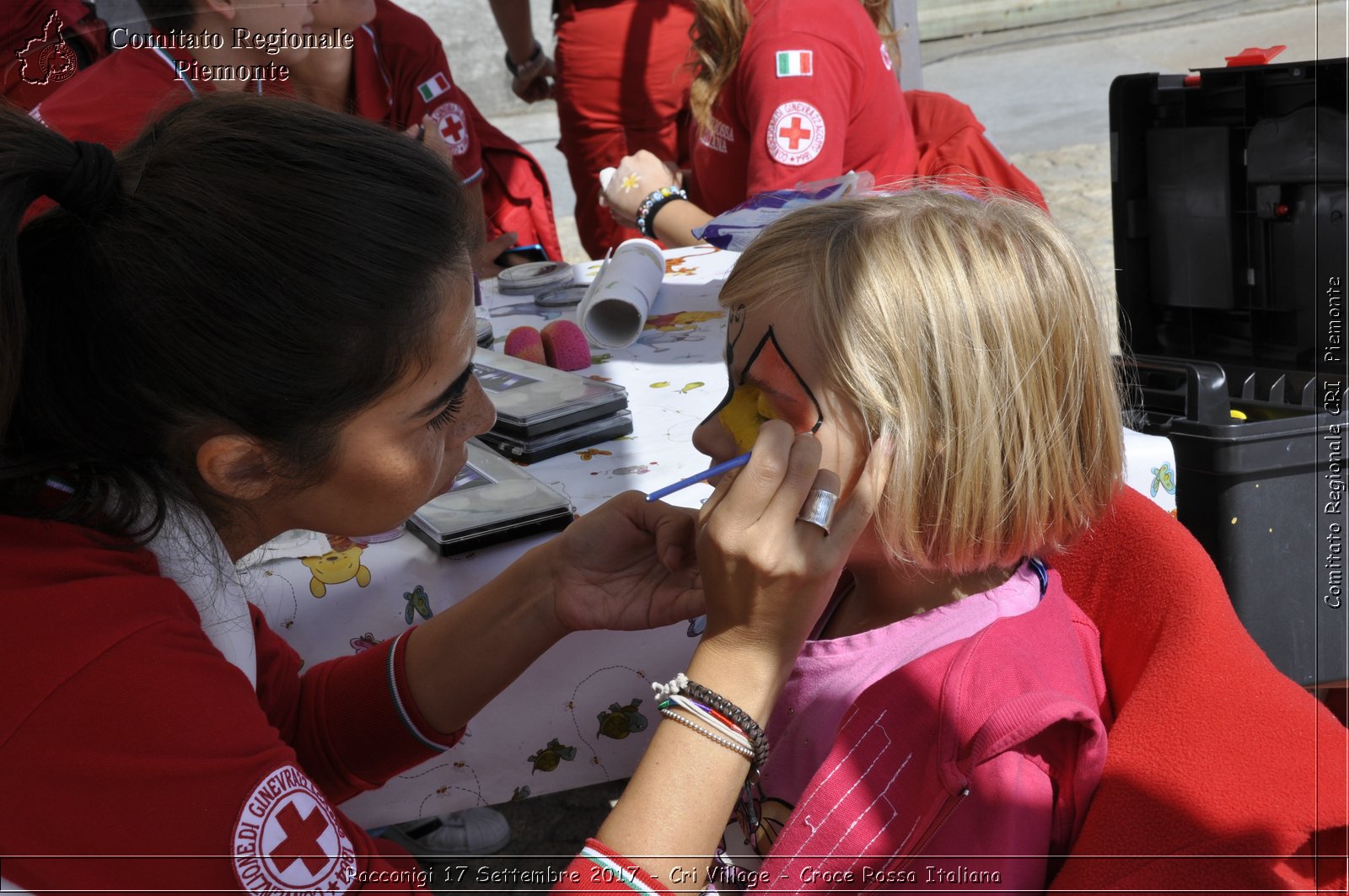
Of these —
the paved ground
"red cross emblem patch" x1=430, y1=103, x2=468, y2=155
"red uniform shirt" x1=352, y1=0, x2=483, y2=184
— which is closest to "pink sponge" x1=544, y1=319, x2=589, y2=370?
"red uniform shirt" x1=352, y1=0, x2=483, y2=184

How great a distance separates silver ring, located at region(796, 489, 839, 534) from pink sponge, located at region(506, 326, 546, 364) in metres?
0.97

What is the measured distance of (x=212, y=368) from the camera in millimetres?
846

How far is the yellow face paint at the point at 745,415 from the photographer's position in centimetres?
106

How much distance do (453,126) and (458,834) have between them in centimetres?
186

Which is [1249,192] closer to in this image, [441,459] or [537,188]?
[441,459]

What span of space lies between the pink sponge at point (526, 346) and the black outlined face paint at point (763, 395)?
2.36ft

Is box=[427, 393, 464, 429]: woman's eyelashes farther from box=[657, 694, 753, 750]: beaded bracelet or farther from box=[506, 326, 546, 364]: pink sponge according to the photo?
box=[506, 326, 546, 364]: pink sponge

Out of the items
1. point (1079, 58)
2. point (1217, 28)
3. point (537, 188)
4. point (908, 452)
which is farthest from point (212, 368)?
point (1217, 28)

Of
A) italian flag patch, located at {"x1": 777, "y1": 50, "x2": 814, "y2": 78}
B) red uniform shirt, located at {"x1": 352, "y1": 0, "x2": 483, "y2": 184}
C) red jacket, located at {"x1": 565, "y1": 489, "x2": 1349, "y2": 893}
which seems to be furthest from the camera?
red uniform shirt, located at {"x1": 352, "y1": 0, "x2": 483, "y2": 184}

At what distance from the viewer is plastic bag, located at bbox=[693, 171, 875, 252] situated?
1761mm

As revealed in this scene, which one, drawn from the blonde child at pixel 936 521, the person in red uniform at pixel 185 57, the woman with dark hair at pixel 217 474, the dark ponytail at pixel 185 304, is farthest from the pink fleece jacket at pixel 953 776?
the person in red uniform at pixel 185 57

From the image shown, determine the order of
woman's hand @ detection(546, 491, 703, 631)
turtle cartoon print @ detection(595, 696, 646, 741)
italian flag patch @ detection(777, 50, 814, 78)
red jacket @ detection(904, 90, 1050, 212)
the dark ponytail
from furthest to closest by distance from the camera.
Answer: red jacket @ detection(904, 90, 1050, 212), italian flag patch @ detection(777, 50, 814, 78), turtle cartoon print @ detection(595, 696, 646, 741), woman's hand @ detection(546, 491, 703, 631), the dark ponytail

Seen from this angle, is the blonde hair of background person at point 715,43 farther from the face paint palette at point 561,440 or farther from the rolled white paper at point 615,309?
the face paint palette at point 561,440

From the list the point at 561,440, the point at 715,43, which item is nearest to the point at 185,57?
the point at 715,43
